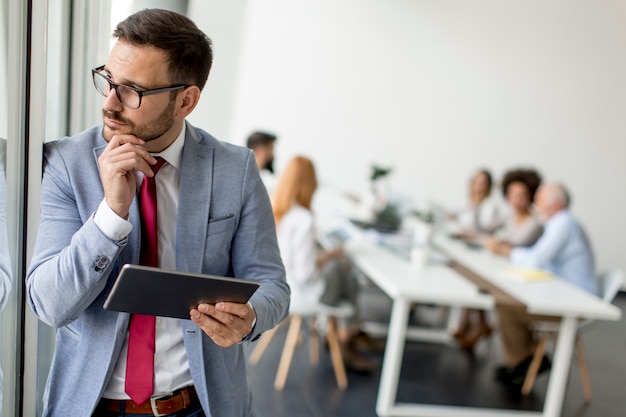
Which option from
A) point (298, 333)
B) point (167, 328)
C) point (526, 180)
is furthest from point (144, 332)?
point (526, 180)

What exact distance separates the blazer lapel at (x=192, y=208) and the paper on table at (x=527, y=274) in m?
2.94

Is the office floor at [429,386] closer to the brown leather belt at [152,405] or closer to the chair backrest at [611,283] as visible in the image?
the chair backrest at [611,283]

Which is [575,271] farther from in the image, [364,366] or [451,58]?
[451,58]

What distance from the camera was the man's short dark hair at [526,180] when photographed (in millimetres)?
5219

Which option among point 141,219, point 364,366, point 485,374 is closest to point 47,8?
point 141,219

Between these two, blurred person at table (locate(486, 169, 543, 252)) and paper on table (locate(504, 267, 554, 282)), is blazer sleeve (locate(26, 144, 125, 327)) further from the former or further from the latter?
blurred person at table (locate(486, 169, 543, 252))

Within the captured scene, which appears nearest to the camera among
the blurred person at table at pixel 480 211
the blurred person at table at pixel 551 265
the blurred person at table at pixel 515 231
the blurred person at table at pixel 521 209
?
the blurred person at table at pixel 551 265

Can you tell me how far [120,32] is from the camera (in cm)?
117

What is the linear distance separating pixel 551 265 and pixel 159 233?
362 cm

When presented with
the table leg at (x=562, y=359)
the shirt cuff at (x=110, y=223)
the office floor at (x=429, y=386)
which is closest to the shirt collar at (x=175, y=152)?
the shirt cuff at (x=110, y=223)

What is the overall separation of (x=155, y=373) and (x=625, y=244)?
6748 mm

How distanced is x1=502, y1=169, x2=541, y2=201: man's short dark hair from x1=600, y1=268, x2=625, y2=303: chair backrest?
3.93 feet

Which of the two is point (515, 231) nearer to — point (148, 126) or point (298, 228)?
Answer: point (298, 228)

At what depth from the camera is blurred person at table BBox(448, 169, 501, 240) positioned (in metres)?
5.86
